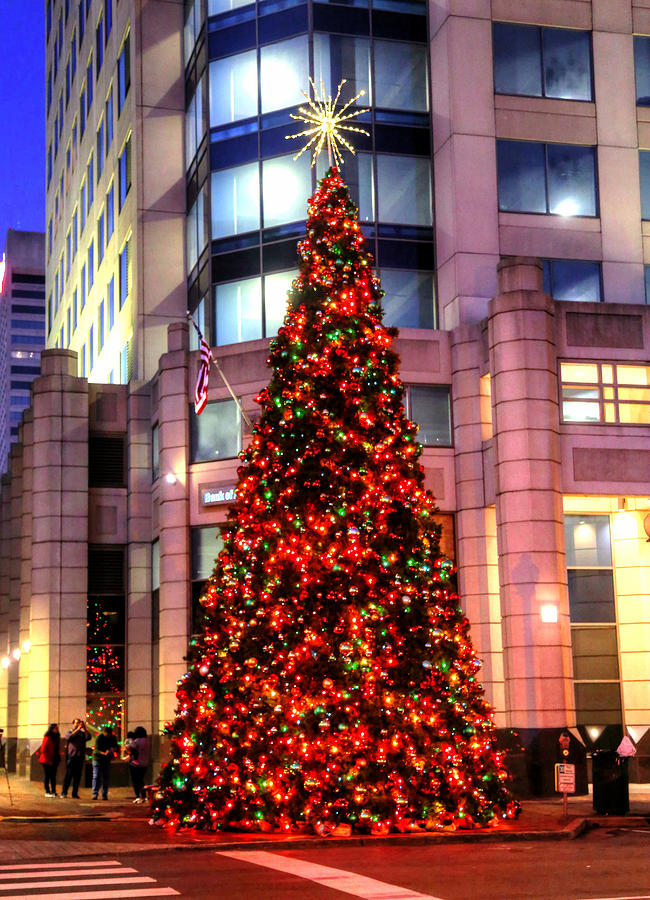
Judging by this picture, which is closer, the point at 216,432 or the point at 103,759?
the point at 103,759

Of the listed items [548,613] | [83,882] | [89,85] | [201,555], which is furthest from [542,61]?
[83,882]

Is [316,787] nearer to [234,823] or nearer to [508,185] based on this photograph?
[234,823]

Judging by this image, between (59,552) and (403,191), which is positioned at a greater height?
(403,191)

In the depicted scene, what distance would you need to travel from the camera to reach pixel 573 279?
33.7m

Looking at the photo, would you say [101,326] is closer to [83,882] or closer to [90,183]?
[90,183]

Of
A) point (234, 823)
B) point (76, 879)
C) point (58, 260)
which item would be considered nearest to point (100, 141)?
point (58, 260)

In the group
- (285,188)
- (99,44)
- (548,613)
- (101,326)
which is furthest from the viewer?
(99,44)

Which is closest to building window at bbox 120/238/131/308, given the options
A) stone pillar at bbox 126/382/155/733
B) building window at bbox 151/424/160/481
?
stone pillar at bbox 126/382/155/733

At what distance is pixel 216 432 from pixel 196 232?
753 centimetres

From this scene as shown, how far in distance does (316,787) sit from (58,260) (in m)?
48.6

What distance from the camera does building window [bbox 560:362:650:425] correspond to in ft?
96.5

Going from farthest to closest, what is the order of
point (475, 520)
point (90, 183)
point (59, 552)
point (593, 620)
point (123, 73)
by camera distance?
point (90, 183)
point (123, 73)
point (59, 552)
point (593, 620)
point (475, 520)

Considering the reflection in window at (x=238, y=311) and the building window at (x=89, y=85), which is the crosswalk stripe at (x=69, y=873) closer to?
the reflection in window at (x=238, y=311)

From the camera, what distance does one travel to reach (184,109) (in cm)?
3934
